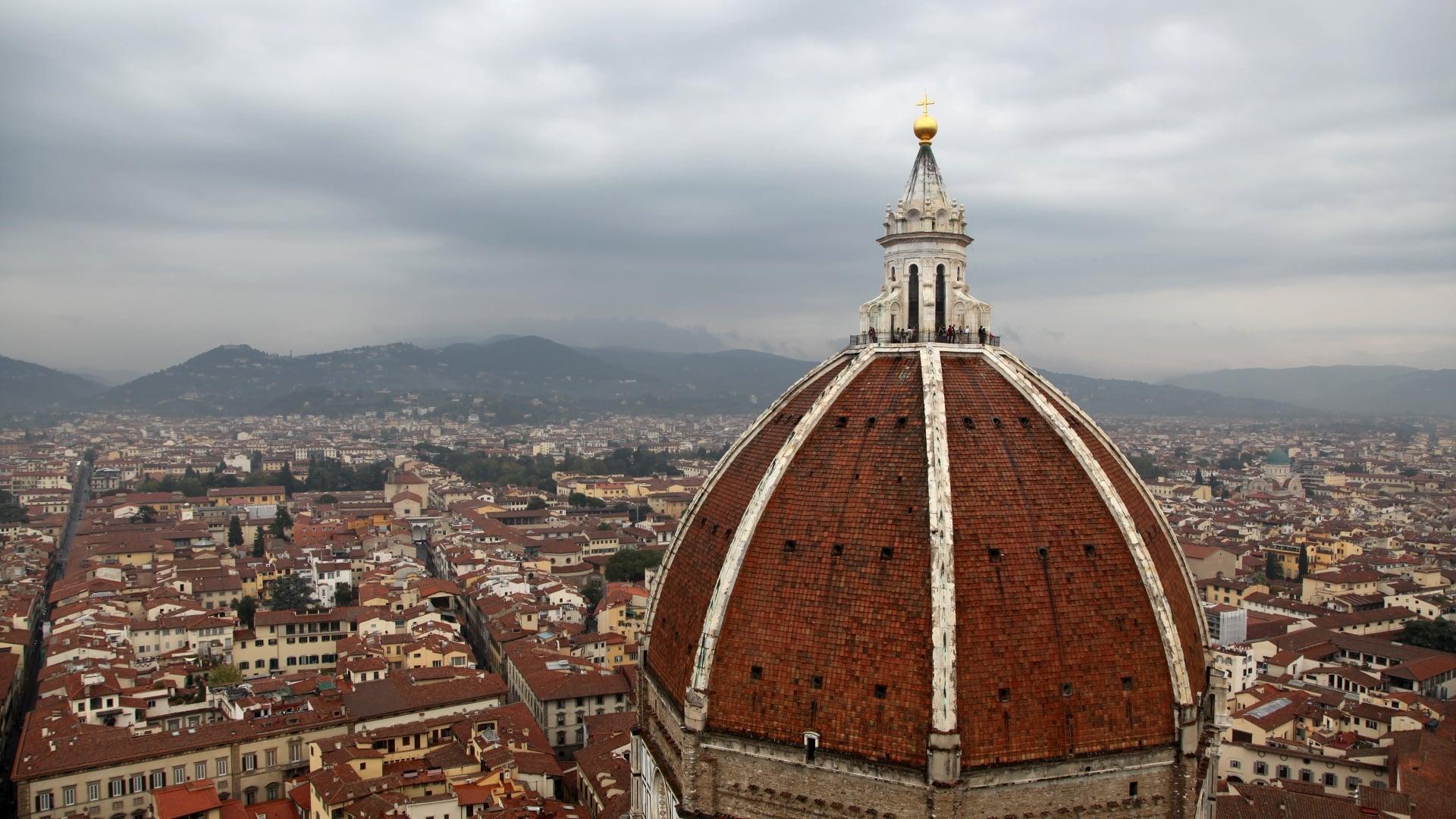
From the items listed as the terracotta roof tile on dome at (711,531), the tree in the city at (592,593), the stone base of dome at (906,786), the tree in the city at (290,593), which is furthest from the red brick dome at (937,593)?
the tree in the city at (592,593)

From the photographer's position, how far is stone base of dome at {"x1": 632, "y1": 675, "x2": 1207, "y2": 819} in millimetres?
12617

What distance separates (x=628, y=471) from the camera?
143000 mm

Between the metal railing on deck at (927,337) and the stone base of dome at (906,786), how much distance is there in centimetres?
619

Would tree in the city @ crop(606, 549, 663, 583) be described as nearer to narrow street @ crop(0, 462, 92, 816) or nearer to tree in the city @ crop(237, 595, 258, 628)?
tree in the city @ crop(237, 595, 258, 628)

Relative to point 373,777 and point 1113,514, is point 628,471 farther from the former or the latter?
point 1113,514

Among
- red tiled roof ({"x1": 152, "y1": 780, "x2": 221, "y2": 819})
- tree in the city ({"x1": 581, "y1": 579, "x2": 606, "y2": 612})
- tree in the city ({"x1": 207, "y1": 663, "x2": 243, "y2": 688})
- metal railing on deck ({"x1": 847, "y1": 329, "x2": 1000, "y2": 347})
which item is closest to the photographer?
metal railing on deck ({"x1": 847, "y1": 329, "x2": 1000, "y2": 347})

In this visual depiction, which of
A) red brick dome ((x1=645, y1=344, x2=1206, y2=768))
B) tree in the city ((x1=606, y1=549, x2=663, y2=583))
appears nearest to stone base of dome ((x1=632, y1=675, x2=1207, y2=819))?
red brick dome ((x1=645, y1=344, x2=1206, y2=768))

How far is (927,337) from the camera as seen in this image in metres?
16.2

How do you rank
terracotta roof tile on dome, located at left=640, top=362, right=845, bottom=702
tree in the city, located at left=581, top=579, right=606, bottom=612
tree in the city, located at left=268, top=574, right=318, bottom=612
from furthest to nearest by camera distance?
1. tree in the city, located at left=581, top=579, right=606, bottom=612
2. tree in the city, located at left=268, top=574, right=318, bottom=612
3. terracotta roof tile on dome, located at left=640, top=362, right=845, bottom=702

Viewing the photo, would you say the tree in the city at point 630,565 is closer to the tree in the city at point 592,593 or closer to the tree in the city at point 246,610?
the tree in the city at point 592,593

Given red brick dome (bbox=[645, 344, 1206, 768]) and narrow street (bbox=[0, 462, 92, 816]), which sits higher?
red brick dome (bbox=[645, 344, 1206, 768])

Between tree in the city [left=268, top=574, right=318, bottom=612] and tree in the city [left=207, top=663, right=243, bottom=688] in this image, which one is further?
tree in the city [left=268, top=574, right=318, bottom=612]

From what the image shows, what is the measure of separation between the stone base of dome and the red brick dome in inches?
7.7

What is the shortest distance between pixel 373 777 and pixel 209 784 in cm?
444
